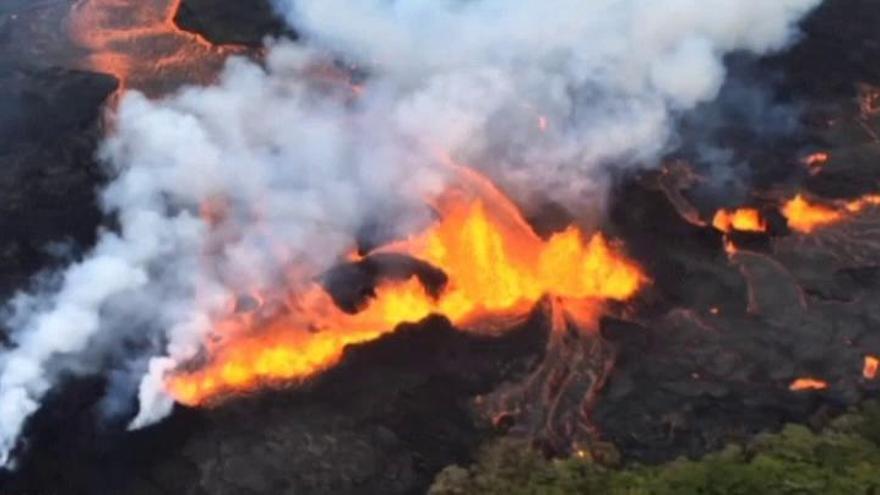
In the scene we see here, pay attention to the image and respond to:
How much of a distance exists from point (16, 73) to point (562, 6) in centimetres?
1272

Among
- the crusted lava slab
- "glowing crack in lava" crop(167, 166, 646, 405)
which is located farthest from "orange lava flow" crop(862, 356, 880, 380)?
the crusted lava slab

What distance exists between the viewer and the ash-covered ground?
20078mm

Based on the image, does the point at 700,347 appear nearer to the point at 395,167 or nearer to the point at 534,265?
the point at 534,265

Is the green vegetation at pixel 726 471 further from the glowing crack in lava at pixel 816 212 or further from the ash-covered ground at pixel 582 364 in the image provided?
the glowing crack in lava at pixel 816 212

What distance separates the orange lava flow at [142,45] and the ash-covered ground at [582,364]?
9.82 feet

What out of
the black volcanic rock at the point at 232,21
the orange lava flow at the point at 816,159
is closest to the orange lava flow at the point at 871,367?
the orange lava flow at the point at 816,159

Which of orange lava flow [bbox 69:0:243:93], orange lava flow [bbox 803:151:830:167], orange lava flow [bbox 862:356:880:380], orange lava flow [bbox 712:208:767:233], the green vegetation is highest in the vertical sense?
orange lava flow [bbox 69:0:243:93]

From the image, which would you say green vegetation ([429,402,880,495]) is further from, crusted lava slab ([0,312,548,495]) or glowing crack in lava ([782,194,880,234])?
glowing crack in lava ([782,194,880,234])

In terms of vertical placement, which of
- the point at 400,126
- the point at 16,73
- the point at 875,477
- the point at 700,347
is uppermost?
the point at 16,73

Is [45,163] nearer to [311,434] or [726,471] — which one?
[311,434]

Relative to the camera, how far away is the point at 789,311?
22.6 metres

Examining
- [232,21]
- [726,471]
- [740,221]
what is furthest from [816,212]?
[232,21]

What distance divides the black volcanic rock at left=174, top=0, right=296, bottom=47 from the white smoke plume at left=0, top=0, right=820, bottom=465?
100 centimetres

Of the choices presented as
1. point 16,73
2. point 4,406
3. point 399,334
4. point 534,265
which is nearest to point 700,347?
point 534,265
